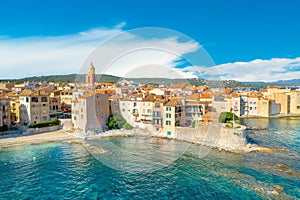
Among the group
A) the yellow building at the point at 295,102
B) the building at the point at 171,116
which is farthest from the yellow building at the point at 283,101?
the building at the point at 171,116

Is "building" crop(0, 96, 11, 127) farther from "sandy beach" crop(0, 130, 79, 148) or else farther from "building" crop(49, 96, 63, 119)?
"building" crop(49, 96, 63, 119)

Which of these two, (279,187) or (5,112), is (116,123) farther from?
(279,187)

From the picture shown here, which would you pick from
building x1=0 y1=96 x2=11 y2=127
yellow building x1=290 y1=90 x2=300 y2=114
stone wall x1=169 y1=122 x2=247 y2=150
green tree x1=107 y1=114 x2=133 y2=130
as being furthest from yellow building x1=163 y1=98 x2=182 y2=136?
yellow building x1=290 y1=90 x2=300 y2=114

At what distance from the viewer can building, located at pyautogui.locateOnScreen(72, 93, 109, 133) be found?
1582 cm

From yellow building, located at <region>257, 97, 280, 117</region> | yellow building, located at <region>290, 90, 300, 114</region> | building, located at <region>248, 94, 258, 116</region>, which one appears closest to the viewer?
yellow building, located at <region>257, 97, 280, 117</region>

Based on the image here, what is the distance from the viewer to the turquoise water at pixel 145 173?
758 cm

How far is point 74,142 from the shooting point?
1427cm

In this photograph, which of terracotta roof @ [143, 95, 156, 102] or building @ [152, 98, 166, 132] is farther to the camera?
terracotta roof @ [143, 95, 156, 102]

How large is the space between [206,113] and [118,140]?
594 cm

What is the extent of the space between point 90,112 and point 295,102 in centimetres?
2570

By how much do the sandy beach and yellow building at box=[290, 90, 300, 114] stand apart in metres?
26.7

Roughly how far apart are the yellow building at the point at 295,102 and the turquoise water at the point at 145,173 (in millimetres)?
18916

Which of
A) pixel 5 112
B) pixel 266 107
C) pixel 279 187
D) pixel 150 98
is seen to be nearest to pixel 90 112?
pixel 150 98

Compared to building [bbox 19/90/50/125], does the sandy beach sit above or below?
below
